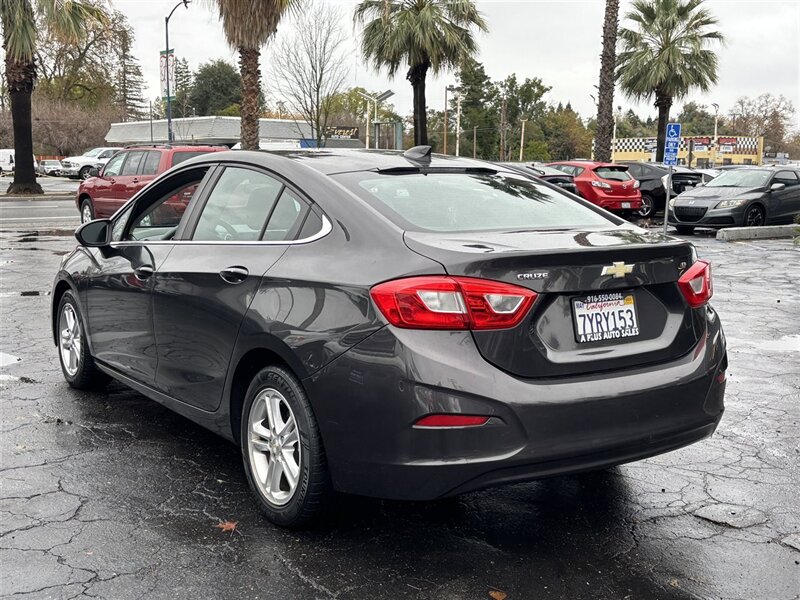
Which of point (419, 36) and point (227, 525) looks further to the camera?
point (419, 36)

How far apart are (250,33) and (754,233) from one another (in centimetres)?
1310

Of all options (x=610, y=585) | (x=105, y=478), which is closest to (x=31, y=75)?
(x=105, y=478)

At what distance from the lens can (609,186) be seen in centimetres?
2111

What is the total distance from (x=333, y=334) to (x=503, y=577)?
110 cm

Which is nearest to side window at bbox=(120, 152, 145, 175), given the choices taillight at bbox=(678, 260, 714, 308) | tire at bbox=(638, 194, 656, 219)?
tire at bbox=(638, 194, 656, 219)

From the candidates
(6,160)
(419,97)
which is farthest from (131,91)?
(419,97)

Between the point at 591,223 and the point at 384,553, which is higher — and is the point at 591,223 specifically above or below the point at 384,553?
above

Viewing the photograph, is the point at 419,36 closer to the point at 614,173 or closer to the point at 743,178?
the point at 614,173

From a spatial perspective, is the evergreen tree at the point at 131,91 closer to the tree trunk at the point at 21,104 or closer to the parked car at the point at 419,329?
the tree trunk at the point at 21,104

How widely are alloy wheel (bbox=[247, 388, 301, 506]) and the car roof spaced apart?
3.49 feet

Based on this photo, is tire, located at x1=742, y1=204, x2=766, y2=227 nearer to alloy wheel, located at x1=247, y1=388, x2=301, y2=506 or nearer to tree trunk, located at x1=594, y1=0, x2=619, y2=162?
tree trunk, located at x1=594, y1=0, x2=619, y2=162

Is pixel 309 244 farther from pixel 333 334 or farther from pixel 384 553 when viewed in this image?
pixel 384 553

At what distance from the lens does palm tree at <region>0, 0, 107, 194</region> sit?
2742 cm

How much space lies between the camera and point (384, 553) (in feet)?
10.9
